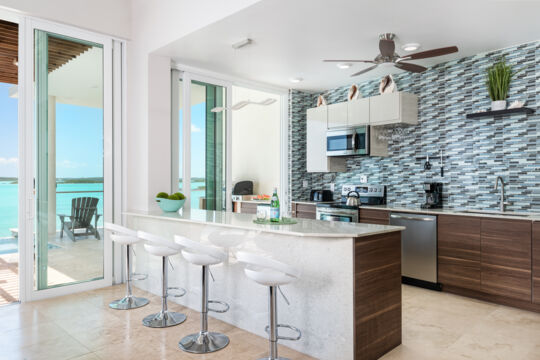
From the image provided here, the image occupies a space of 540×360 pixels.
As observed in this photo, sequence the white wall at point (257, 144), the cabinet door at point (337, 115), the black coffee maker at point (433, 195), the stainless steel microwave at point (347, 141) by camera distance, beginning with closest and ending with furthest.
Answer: the black coffee maker at point (433, 195)
the stainless steel microwave at point (347, 141)
the cabinet door at point (337, 115)
the white wall at point (257, 144)

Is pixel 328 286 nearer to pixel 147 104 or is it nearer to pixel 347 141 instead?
pixel 147 104

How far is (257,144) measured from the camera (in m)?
7.70

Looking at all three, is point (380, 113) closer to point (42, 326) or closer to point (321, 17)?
point (321, 17)

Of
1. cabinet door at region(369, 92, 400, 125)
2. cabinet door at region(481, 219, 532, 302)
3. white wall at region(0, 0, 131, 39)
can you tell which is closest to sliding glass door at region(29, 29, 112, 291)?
white wall at region(0, 0, 131, 39)

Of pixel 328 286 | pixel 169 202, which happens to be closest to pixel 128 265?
pixel 169 202

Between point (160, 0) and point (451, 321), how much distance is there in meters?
4.36

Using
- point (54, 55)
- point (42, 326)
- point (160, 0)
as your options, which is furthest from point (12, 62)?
point (42, 326)

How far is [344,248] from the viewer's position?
7.89 feet

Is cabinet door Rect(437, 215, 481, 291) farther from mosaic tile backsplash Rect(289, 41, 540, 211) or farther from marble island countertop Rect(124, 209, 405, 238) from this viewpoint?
marble island countertop Rect(124, 209, 405, 238)

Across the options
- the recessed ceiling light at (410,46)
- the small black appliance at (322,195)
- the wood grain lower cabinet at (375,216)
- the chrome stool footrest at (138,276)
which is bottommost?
the chrome stool footrest at (138,276)

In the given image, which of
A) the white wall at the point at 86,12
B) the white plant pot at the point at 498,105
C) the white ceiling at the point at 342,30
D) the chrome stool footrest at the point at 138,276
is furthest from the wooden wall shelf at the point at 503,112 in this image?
the white wall at the point at 86,12

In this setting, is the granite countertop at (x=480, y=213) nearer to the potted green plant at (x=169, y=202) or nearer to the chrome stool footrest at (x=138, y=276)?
the potted green plant at (x=169, y=202)

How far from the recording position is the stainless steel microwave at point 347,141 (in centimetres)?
496

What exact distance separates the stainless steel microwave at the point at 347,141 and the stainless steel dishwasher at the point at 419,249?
1117mm
